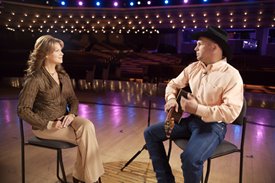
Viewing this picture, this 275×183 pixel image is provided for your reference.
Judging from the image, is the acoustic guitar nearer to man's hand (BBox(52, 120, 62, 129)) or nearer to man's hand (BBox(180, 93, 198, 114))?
man's hand (BBox(180, 93, 198, 114))

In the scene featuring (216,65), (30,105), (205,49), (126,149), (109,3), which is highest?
(109,3)

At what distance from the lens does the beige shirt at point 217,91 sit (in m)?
1.87

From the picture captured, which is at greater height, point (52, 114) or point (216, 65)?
point (216, 65)

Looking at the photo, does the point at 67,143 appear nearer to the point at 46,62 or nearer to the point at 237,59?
the point at 46,62

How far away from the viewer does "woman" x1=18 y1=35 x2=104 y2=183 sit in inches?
82.7

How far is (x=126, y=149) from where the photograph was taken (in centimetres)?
335

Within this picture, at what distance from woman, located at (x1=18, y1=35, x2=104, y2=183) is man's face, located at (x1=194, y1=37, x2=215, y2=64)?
103cm

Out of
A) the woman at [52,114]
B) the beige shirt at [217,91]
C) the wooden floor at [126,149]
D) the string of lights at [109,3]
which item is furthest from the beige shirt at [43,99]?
the string of lights at [109,3]

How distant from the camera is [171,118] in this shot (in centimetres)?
210

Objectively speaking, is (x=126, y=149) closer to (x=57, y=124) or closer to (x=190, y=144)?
(x=57, y=124)

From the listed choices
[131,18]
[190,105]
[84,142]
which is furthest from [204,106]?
[131,18]

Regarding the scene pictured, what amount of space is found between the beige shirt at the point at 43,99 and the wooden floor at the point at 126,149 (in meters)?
0.71

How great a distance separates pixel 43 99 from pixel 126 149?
148cm

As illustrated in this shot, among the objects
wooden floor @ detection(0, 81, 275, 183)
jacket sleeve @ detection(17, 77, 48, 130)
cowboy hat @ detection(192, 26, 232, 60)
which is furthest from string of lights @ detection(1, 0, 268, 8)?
jacket sleeve @ detection(17, 77, 48, 130)
